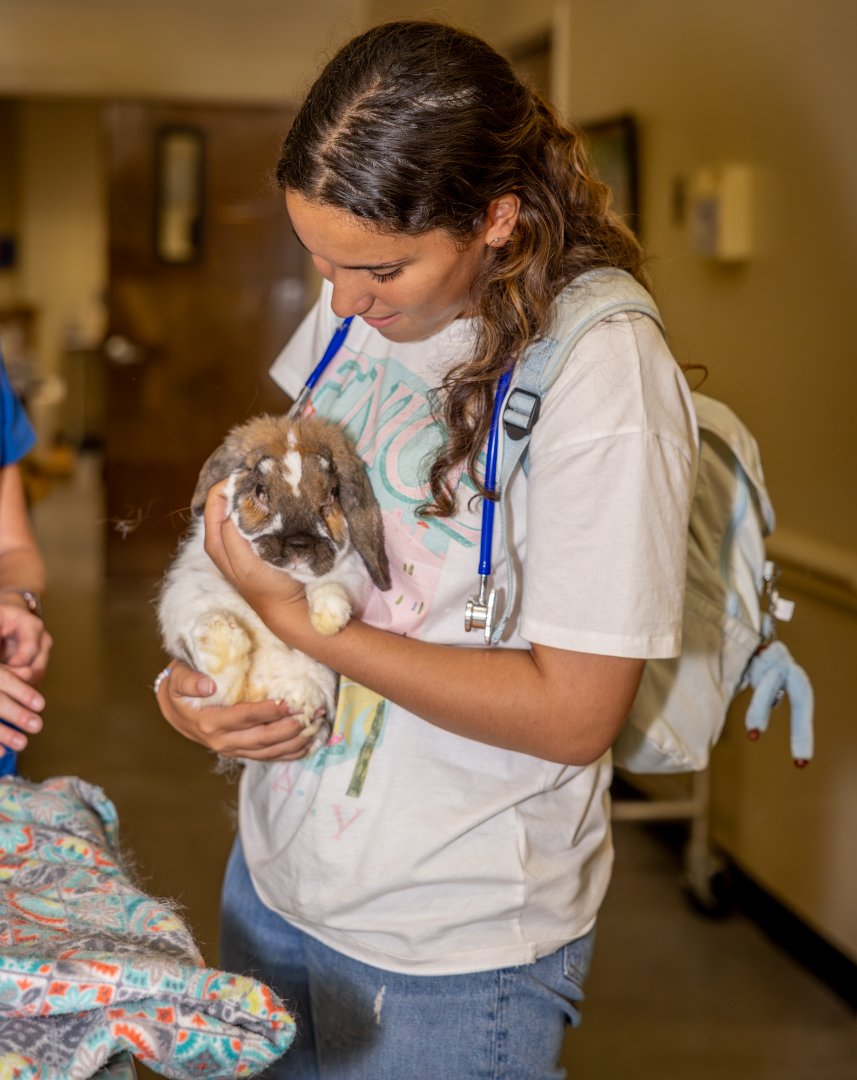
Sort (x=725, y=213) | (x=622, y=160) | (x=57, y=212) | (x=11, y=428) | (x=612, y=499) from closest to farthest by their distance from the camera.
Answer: (x=612, y=499) < (x=11, y=428) < (x=725, y=213) < (x=622, y=160) < (x=57, y=212)

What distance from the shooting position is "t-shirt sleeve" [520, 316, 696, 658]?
3.60ft

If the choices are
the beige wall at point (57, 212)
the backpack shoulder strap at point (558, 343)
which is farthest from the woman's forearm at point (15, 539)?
the beige wall at point (57, 212)

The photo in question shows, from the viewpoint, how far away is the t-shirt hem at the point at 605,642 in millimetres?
1122

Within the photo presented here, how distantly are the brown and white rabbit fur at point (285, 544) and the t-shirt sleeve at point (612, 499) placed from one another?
0.88 feet

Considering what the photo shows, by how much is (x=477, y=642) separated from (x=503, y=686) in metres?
0.11

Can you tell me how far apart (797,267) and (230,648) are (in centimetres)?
217

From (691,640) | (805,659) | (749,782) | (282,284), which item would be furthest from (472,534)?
(282,284)

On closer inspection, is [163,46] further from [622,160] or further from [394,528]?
[394,528]

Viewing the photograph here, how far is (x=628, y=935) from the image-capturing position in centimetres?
334

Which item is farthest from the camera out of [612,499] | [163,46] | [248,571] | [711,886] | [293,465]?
[163,46]

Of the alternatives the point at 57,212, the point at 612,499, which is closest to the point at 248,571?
the point at 612,499

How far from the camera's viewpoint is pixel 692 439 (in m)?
1.17

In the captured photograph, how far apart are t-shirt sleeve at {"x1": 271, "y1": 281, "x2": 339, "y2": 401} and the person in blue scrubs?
17.4 inches

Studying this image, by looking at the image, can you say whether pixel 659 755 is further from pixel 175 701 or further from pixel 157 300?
pixel 157 300
